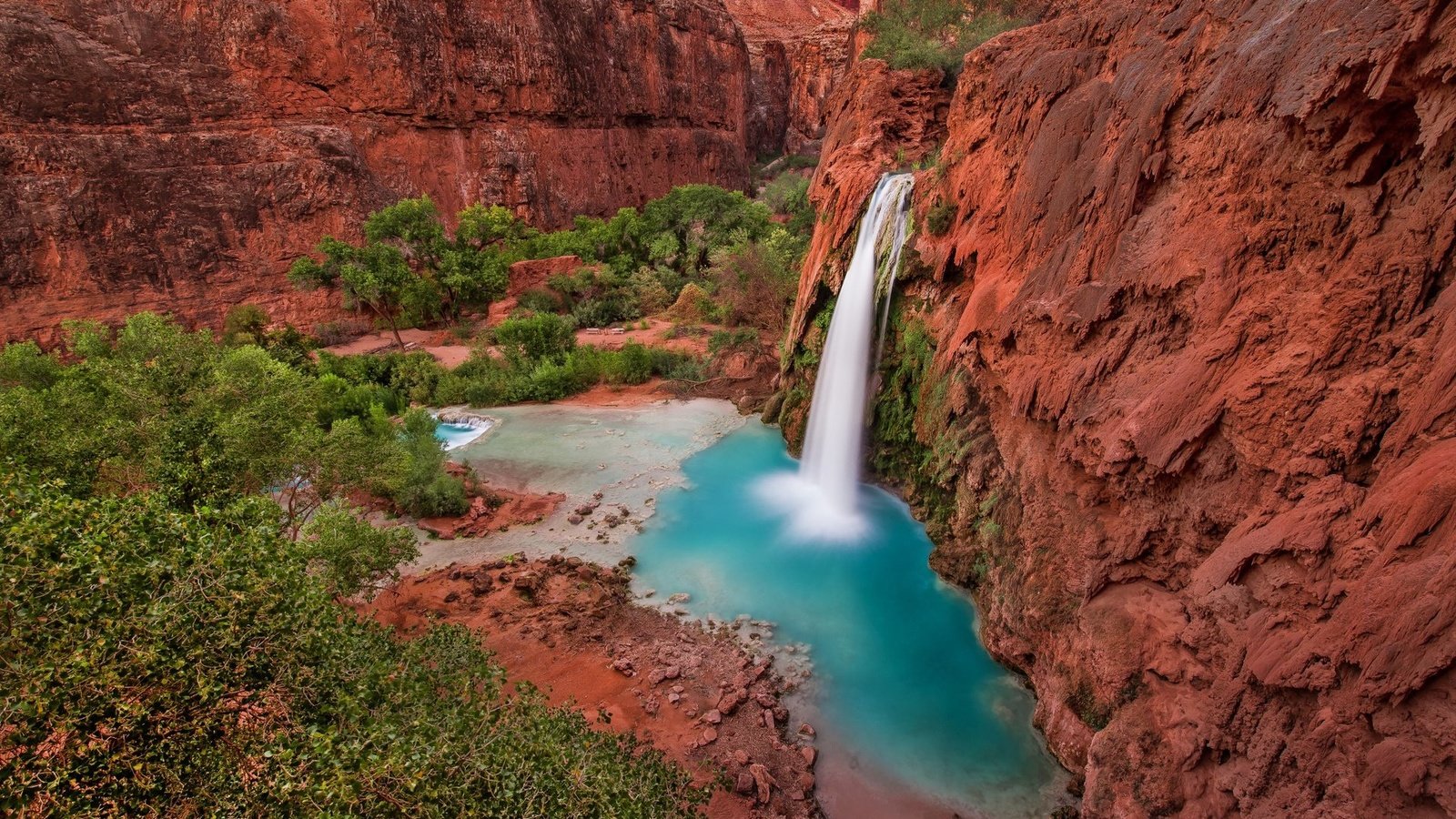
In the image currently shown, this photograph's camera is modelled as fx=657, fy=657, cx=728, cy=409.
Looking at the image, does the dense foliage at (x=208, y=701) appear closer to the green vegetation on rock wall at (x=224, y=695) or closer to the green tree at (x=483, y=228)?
the green vegetation on rock wall at (x=224, y=695)

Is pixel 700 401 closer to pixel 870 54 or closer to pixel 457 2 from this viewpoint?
pixel 870 54

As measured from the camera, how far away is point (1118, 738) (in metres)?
6.63

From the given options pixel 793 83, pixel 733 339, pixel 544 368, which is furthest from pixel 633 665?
pixel 793 83

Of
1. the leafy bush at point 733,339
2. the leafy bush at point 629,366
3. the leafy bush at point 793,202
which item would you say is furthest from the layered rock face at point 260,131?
the leafy bush at point 733,339

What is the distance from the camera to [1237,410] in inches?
242

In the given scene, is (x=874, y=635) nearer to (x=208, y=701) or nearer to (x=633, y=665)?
(x=633, y=665)

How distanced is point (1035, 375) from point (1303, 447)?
3472mm

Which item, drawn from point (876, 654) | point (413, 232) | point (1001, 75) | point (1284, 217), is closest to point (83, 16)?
point (413, 232)

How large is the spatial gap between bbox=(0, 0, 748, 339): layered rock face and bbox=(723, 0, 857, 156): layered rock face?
19.8 meters

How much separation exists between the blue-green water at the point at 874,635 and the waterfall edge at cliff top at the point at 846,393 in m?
0.53

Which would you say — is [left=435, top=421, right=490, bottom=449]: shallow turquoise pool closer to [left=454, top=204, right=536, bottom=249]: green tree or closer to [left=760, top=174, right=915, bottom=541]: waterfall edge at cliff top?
[left=760, top=174, right=915, bottom=541]: waterfall edge at cliff top

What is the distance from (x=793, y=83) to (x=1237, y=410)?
6253 centimetres

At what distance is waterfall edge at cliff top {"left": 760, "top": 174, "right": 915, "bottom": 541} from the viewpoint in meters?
14.3

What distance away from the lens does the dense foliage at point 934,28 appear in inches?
763
